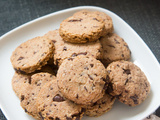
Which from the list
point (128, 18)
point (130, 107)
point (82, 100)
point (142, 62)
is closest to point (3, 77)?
point (82, 100)

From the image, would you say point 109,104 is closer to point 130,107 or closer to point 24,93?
point 130,107

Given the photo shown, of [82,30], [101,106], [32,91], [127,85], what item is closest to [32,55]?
[32,91]

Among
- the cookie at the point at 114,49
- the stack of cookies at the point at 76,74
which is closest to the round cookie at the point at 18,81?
the stack of cookies at the point at 76,74

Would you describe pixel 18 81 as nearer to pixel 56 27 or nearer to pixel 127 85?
pixel 56 27

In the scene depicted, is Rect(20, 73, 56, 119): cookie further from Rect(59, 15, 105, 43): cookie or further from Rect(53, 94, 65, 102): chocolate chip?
Rect(59, 15, 105, 43): cookie

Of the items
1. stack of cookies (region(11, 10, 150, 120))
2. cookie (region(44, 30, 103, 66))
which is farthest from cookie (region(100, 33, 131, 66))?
cookie (region(44, 30, 103, 66))

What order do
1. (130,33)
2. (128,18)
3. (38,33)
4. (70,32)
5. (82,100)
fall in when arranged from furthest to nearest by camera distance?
(128,18), (38,33), (130,33), (70,32), (82,100)

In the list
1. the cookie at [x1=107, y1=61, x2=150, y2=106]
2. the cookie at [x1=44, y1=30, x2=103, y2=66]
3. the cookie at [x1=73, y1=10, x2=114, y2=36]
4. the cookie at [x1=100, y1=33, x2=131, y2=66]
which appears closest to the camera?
the cookie at [x1=107, y1=61, x2=150, y2=106]
